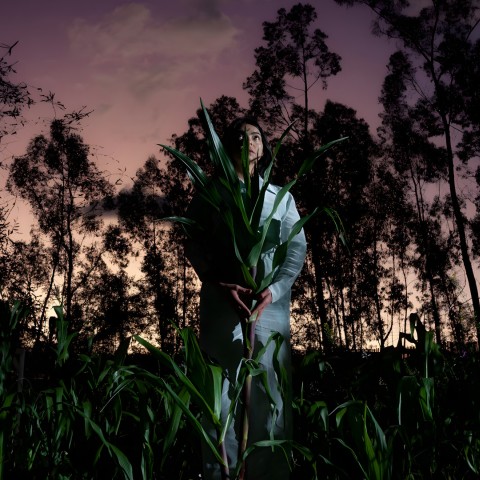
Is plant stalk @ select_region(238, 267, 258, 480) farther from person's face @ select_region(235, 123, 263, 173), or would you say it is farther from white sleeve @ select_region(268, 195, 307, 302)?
person's face @ select_region(235, 123, 263, 173)

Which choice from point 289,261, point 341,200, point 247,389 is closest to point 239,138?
point 289,261

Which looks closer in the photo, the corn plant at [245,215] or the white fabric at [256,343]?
the corn plant at [245,215]

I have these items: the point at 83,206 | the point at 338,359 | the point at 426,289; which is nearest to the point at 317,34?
the point at 83,206

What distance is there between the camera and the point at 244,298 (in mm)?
1736

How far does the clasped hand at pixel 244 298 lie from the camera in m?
1.69

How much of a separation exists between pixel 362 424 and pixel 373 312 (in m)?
27.8

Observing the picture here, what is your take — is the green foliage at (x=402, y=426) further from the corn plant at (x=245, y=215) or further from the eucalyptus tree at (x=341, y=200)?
the eucalyptus tree at (x=341, y=200)

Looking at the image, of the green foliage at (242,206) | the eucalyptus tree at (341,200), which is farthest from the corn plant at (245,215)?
the eucalyptus tree at (341,200)

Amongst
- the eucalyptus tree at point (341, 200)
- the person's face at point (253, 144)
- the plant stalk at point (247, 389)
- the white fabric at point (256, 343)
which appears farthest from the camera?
the eucalyptus tree at point (341, 200)

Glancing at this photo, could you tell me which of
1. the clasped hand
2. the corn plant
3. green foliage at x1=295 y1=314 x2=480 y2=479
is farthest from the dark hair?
green foliage at x1=295 y1=314 x2=480 y2=479

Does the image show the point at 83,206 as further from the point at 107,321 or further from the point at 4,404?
the point at 4,404

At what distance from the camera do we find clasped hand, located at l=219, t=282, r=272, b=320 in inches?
66.6

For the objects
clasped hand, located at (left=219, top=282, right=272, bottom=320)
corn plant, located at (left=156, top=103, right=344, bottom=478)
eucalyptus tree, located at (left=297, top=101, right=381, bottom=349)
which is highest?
eucalyptus tree, located at (left=297, top=101, right=381, bottom=349)

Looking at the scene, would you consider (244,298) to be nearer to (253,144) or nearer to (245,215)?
(245,215)
